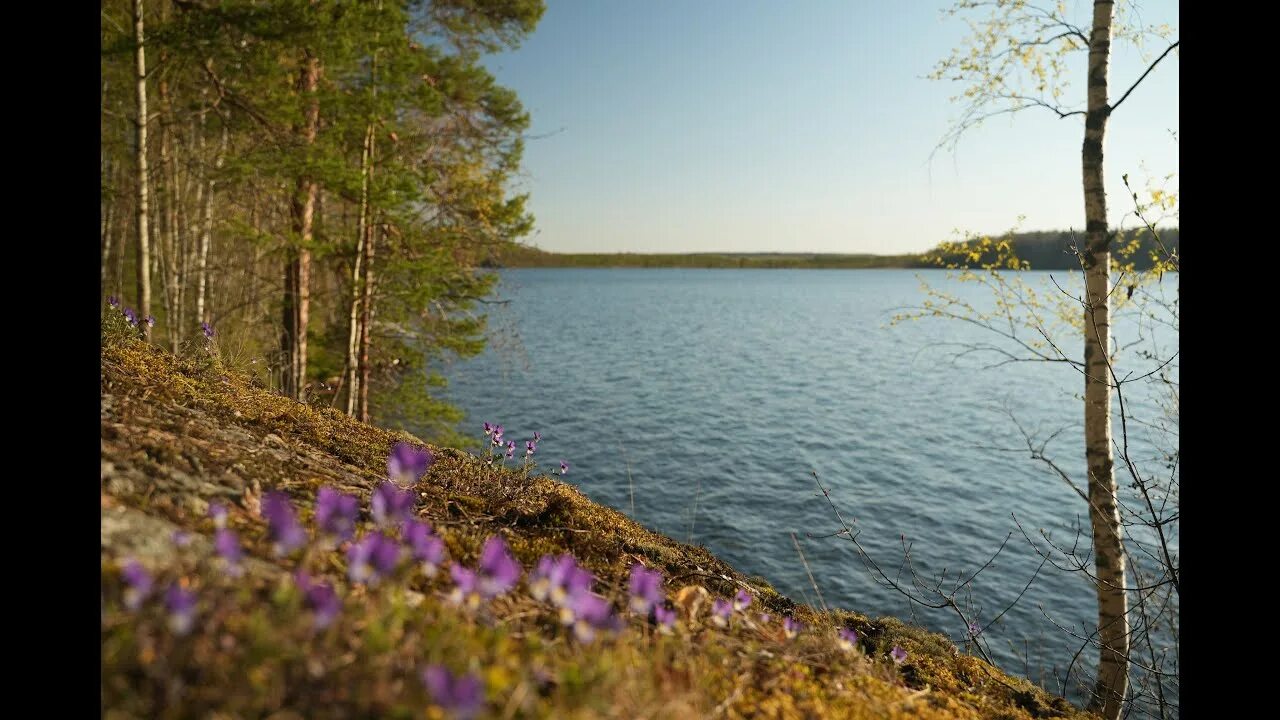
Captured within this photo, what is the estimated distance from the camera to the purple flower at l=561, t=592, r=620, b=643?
151 centimetres

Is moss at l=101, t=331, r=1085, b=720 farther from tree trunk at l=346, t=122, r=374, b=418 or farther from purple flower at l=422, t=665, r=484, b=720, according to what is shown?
tree trunk at l=346, t=122, r=374, b=418

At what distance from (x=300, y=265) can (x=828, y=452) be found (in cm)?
1334

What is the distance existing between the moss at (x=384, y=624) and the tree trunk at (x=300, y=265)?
31.7 feet

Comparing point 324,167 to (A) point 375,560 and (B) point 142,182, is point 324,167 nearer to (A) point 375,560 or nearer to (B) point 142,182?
(B) point 142,182

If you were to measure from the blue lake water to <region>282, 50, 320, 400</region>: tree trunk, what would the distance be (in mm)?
4191

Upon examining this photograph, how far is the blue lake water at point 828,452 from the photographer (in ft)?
35.2

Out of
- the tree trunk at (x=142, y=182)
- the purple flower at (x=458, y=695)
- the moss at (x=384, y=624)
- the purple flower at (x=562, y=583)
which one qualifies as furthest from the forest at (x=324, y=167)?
the purple flower at (x=458, y=695)

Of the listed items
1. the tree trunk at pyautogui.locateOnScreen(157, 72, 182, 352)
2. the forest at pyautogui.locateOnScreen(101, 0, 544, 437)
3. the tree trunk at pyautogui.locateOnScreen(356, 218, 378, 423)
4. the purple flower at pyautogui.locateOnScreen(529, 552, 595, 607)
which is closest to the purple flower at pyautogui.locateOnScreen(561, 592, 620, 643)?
the purple flower at pyautogui.locateOnScreen(529, 552, 595, 607)

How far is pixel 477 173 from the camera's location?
15.3m

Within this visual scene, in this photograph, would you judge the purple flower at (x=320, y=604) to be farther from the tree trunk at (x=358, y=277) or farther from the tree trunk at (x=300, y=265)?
the tree trunk at (x=358, y=277)
